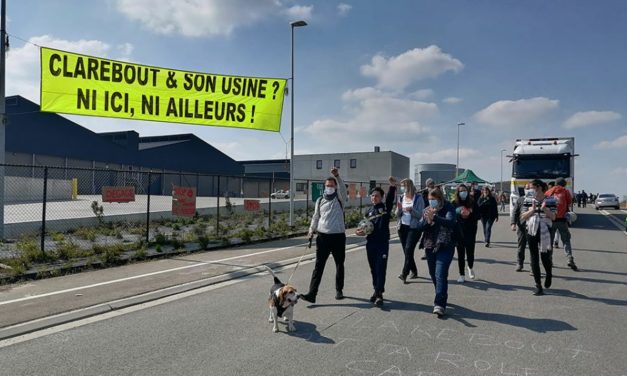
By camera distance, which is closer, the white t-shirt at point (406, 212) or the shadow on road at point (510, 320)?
the shadow on road at point (510, 320)

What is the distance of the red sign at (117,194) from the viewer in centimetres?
1226

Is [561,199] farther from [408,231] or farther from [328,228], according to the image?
[328,228]

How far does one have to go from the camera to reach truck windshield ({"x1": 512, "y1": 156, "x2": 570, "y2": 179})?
19109 mm

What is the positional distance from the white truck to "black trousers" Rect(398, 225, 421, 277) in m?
12.3

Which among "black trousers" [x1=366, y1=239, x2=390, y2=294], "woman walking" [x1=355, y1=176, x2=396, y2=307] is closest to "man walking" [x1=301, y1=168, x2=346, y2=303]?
"woman walking" [x1=355, y1=176, x2=396, y2=307]

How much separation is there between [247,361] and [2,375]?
7.07ft

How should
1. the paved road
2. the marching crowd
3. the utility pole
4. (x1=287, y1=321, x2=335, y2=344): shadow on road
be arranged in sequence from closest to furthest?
the paved road < (x1=287, y1=321, x2=335, y2=344): shadow on road < the marching crowd < the utility pole

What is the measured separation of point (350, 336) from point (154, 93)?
11.2 metres

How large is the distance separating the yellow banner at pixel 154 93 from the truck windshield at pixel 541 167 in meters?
10.8

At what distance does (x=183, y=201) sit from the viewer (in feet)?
44.8

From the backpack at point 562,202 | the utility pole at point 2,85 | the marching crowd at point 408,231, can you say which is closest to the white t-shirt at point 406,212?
the marching crowd at point 408,231

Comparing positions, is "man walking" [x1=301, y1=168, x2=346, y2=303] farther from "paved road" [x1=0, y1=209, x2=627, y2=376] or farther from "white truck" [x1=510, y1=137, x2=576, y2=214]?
"white truck" [x1=510, y1=137, x2=576, y2=214]

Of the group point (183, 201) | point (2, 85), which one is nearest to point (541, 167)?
point (183, 201)

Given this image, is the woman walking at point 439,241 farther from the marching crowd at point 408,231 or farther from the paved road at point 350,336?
the paved road at point 350,336
